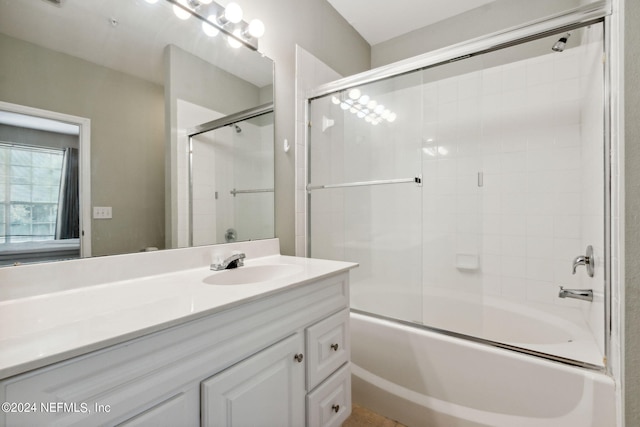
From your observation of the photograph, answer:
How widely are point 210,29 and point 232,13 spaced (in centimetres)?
13

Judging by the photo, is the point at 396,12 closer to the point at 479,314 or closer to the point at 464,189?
the point at 464,189

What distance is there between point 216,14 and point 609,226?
1859 mm

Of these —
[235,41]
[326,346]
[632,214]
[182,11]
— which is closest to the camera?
[632,214]

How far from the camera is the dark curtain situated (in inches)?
35.7

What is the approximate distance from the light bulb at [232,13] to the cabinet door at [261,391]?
141 centimetres

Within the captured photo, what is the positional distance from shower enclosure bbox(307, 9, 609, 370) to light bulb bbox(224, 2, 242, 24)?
649 millimetres

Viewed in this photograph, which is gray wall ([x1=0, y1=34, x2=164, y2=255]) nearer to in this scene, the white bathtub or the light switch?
the light switch

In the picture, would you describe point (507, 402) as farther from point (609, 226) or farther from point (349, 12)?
point (349, 12)

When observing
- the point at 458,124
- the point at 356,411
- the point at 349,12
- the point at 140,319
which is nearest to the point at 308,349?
the point at 140,319

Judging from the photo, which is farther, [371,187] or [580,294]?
[371,187]

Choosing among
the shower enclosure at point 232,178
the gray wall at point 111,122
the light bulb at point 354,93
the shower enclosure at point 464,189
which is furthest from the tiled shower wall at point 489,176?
the gray wall at point 111,122

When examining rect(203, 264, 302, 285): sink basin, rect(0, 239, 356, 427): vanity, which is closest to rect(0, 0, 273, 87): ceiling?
rect(0, 239, 356, 427): vanity

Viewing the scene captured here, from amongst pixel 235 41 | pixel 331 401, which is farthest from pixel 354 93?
pixel 331 401

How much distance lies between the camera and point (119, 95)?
1.02 metres
